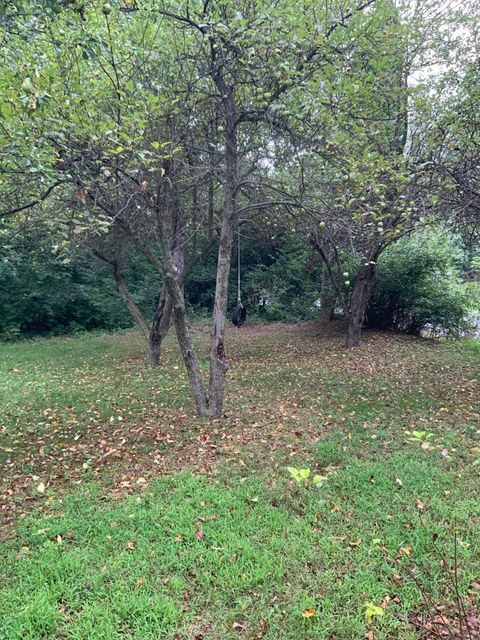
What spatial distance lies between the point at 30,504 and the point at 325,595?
241 centimetres

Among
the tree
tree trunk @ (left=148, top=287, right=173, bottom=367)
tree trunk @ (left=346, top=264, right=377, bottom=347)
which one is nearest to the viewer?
the tree

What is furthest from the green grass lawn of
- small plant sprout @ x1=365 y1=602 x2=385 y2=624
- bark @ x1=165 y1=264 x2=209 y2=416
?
bark @ x1=165 y1=264 x2=209 y2=416

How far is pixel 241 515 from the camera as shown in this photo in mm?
2887

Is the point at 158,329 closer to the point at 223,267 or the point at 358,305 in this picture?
the point at 223,267

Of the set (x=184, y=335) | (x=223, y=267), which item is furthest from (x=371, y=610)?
(x=223, y=267)

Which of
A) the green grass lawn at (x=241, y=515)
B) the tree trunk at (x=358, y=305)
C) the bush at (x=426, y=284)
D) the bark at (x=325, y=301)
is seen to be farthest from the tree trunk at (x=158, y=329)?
the bush at (x=426, y=284)

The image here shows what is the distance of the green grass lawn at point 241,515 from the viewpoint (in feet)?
6.77

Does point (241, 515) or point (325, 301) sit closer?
point (241, 515)

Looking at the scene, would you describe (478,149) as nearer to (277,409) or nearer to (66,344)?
(277,409)

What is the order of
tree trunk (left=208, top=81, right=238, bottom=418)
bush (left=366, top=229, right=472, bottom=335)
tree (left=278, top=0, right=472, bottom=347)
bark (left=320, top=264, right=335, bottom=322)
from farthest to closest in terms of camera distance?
bark (left=320, top=264, right=335, bottom=322) < bush (left=366, top=229, right=472, bottom=335) < tree trunk (left=208, top=81, right=238, bottom=418) < tree (left=278, top=0, right=472, bottom=347)

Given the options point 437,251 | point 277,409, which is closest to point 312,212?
point 277,409

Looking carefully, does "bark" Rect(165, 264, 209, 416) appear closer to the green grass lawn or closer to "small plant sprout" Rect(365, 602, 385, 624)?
the green grass lawn

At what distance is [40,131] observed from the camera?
10.0ft

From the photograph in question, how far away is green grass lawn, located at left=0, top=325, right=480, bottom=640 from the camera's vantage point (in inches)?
81.3
